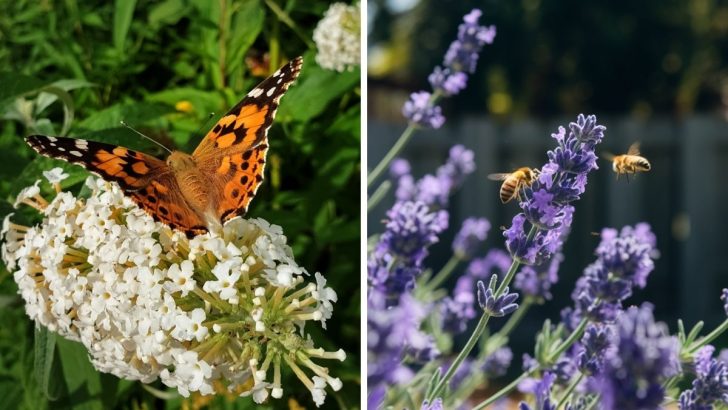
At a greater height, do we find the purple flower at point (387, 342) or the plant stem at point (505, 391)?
the purple flower at point (387, 342)

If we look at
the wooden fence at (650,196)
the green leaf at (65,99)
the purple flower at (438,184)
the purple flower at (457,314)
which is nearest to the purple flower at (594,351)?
the purple flower at (457,314)

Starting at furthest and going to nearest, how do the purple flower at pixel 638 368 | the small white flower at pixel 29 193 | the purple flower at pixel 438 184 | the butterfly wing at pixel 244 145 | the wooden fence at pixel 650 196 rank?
1. the wooden fence at pixel 650 196
2. the purple flower at pixel 438 184
3. the small white flower at pixel 29 193
4. the butterfly wing at pixel 244 145
5. the purple flower at pixel 638 368

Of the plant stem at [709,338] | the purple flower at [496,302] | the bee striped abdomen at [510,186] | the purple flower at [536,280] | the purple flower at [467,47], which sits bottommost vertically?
the purple flower at [536,280]

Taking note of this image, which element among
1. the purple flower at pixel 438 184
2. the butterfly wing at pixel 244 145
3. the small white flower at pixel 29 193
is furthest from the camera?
the purple flower at pixel 438 184

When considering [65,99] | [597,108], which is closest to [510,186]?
[65,99]

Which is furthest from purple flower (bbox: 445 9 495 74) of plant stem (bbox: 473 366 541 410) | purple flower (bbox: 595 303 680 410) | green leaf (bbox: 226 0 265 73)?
purple flower (bbox: 595 303 680 410)

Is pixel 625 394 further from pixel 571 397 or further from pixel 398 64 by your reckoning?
pixel 398 64

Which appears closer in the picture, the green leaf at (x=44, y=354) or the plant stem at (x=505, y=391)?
the plant stem at (x=505, y=391)

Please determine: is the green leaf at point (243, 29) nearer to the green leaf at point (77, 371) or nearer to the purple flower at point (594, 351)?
the green leaf at point (77, 371)
